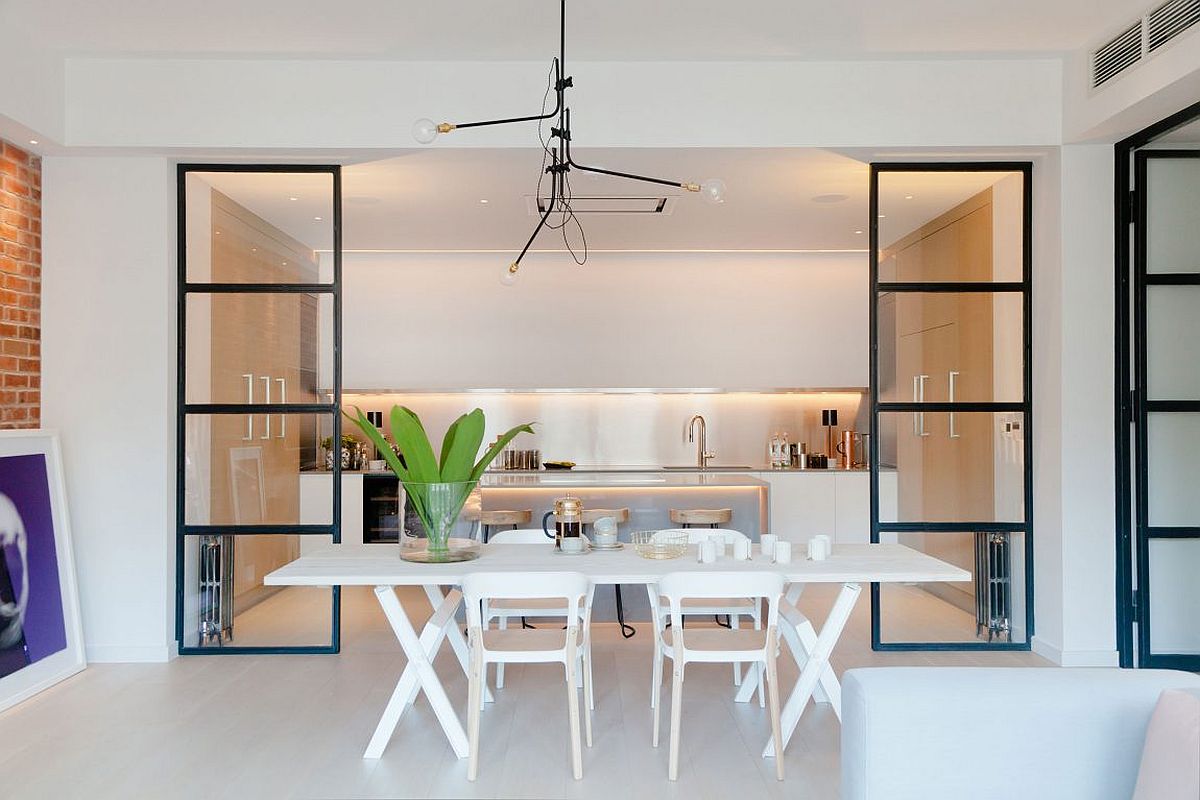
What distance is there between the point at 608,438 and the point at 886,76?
4.00m

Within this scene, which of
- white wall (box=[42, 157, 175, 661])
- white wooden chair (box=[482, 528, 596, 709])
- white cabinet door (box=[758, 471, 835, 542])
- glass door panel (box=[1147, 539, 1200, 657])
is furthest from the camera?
white cabinet door (box=[758, 471, 835, 542])

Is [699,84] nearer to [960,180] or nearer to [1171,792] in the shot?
[960,180]

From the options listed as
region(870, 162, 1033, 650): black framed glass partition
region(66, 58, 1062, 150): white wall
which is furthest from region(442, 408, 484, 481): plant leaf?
region(870, 162, 1033, 650): black framed glass partition

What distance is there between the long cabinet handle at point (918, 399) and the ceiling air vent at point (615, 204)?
75.2 inches

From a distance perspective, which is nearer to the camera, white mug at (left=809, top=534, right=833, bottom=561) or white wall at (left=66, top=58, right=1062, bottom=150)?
white mug at (left=809, top=534, right=833, bottom=561)

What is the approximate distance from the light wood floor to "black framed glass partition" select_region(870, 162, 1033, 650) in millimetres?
163

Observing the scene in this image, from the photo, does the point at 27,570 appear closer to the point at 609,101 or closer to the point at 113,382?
the point at 113,382

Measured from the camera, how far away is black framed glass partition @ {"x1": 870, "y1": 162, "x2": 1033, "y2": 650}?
191 inches

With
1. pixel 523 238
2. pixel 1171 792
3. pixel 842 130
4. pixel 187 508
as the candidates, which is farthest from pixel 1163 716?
pixel 523 238

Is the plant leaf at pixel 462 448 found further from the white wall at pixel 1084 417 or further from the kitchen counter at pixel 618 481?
the white wall at pixel 1084 417

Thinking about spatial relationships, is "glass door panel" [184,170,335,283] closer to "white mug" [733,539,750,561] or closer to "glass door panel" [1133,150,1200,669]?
"white mug" [733,539,750,561]

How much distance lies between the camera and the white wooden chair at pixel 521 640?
312cm

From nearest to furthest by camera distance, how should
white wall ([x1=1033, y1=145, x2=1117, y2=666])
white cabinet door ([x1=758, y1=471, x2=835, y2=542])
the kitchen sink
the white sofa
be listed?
1. the white sofa
2. white wall ([x1=1033, y1=145, x2=1117, y2=666])
3. white cabinet door ([x1=758, y1=471, x2=835, y2=542])
4. the kitchen sink

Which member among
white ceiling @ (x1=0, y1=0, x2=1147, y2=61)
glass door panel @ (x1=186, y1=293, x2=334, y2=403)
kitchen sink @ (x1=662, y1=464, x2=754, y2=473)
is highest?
white ceiling @ (x1=0, y1=0, x2=1147, y2=61)
